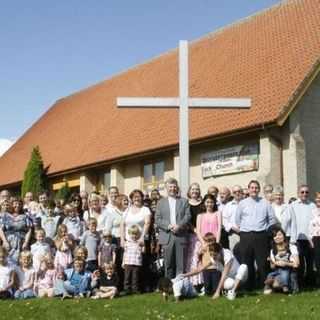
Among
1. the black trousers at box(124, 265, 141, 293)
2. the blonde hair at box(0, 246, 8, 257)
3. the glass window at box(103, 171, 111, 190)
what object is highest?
the glass window at box(103, 171, 111, 190)

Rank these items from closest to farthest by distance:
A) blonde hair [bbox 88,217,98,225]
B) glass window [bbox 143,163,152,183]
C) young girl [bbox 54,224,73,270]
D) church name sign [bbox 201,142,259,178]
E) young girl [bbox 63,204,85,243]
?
young girl [bbox 54,224,73,270] < blonde hair [bbox 88,217,98,225] < young girl [bbox 63,204,85,243] < church name sign [bbox 201,142,259,178] < glass window [bbox 143,163,152,183]

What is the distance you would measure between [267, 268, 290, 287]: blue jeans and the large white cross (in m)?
2.16

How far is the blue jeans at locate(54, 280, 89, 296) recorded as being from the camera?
1095 cm

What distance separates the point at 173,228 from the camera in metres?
10.6

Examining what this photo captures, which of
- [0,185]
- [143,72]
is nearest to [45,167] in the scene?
[0,185]

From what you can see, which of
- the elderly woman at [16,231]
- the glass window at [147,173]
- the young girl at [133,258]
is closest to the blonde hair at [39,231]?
the elderly woman at [16,231]

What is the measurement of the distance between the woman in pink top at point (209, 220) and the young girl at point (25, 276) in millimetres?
2982

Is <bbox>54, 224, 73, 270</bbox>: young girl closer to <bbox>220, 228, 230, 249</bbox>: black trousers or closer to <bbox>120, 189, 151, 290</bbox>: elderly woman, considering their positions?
<bbox>120, 189, 151, 290</bbox>: elderly woman

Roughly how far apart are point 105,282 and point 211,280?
1741mm

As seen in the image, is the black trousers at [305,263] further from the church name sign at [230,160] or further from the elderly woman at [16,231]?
the church name sign at [230,160]

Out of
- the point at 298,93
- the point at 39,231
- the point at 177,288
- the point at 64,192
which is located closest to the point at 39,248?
the point at 39,231

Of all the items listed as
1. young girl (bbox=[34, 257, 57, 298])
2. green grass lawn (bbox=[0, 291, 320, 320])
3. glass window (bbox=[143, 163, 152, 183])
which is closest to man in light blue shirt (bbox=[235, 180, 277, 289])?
green grass lawn (bbox=[0, 291, 320, 320])

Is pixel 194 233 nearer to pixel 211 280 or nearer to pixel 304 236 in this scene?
pixel 211 280

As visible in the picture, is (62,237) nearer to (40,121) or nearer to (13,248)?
(13,248)
